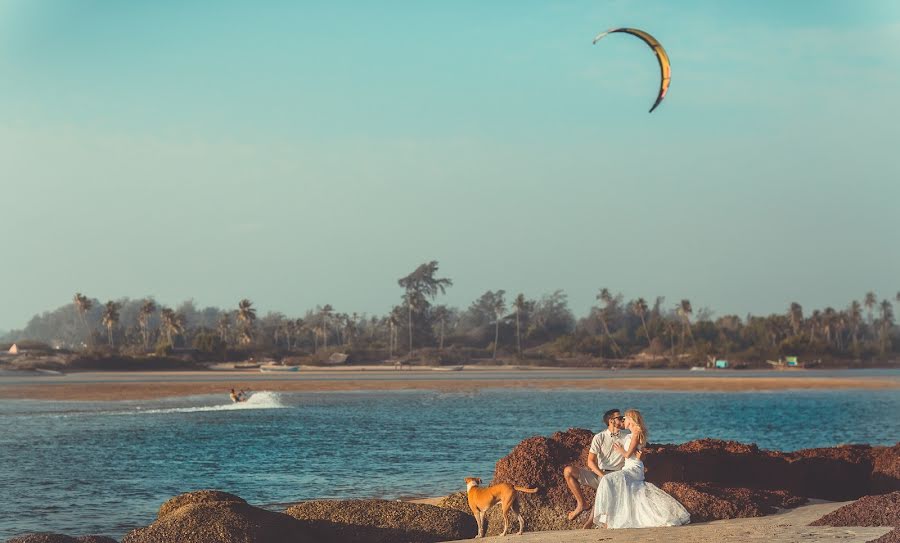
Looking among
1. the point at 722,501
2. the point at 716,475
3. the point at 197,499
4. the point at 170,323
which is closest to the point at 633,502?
the point at 722,501

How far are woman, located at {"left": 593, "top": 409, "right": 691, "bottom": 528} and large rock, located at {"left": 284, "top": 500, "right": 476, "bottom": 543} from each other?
2.40 m

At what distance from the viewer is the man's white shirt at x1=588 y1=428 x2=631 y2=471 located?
1602 cm

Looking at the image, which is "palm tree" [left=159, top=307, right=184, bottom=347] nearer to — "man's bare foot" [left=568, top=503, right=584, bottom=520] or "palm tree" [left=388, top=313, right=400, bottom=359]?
"palm tree" [left=388, top=313, right=400, bottom=359]

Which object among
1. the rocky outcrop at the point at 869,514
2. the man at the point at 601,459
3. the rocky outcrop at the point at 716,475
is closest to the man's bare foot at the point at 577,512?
the man at the point at 601,459

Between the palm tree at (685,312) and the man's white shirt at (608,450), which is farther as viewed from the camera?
the palm tree at (685,312)

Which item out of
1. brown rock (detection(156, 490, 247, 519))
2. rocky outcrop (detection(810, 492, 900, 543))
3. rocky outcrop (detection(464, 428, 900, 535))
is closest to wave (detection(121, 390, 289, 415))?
brown rock (detection(156, 490, 247, 519))

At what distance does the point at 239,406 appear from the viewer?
67.1m

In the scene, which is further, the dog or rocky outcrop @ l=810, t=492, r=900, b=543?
the dog

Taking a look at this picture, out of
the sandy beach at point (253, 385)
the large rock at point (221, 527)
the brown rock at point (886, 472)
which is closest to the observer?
the large rock at point (221, 527)

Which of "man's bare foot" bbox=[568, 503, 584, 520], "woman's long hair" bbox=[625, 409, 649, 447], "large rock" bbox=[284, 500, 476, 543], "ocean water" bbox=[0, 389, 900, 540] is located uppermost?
"woman's long hair" bbox=[625, 409, 649, 447]

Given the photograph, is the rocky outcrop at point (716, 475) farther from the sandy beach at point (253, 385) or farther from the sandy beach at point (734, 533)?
the sandy beach at point (253, 385)

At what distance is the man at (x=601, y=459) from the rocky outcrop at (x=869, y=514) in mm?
2753

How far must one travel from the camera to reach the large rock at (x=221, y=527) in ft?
49.6

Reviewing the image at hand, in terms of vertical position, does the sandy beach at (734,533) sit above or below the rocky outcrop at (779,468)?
below
